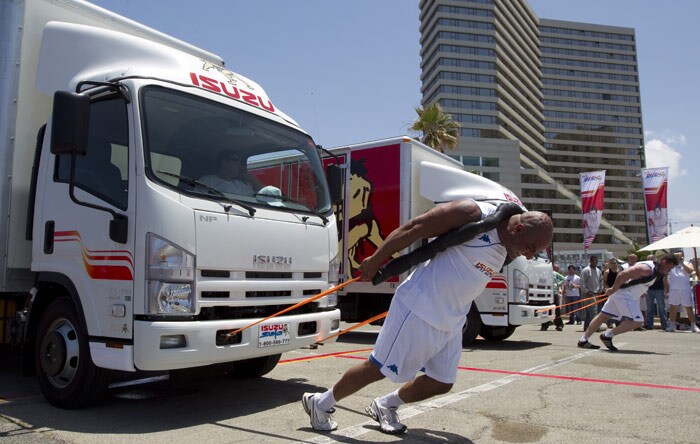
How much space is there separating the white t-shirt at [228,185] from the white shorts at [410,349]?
5.89 ft

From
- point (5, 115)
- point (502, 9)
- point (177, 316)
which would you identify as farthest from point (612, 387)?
point (502, 9)

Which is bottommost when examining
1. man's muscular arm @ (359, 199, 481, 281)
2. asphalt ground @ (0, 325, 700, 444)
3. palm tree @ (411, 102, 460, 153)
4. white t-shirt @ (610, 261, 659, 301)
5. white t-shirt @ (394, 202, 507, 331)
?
asphalt ground @ (0, 325, 700, 444)

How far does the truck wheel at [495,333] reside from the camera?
10.7m

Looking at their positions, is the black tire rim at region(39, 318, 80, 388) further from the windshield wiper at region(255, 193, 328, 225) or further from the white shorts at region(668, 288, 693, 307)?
the white shorts at region(668, 288, 693, 307)

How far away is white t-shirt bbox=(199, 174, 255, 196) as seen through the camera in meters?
4.69

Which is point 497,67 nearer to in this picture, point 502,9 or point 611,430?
point 502,9

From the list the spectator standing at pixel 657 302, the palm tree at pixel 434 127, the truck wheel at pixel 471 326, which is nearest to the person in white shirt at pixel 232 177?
the truck wheel at pixel 471 326

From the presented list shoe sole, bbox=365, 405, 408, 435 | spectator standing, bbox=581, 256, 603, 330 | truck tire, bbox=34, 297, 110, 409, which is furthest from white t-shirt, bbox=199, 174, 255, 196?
spectator standing, bbox=581, 256, 603, 330

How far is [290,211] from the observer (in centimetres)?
520

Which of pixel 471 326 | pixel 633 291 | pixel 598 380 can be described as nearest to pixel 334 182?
pixel 598 380

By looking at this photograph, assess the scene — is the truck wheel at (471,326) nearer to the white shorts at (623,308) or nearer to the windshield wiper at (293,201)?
the white shorts at (623,308)

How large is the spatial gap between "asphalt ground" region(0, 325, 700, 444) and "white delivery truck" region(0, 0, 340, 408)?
18.5 inches

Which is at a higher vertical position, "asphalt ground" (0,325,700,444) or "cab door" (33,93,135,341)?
"cab door" (33,93,135,341)

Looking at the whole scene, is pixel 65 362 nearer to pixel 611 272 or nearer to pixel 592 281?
pixel 611 272
